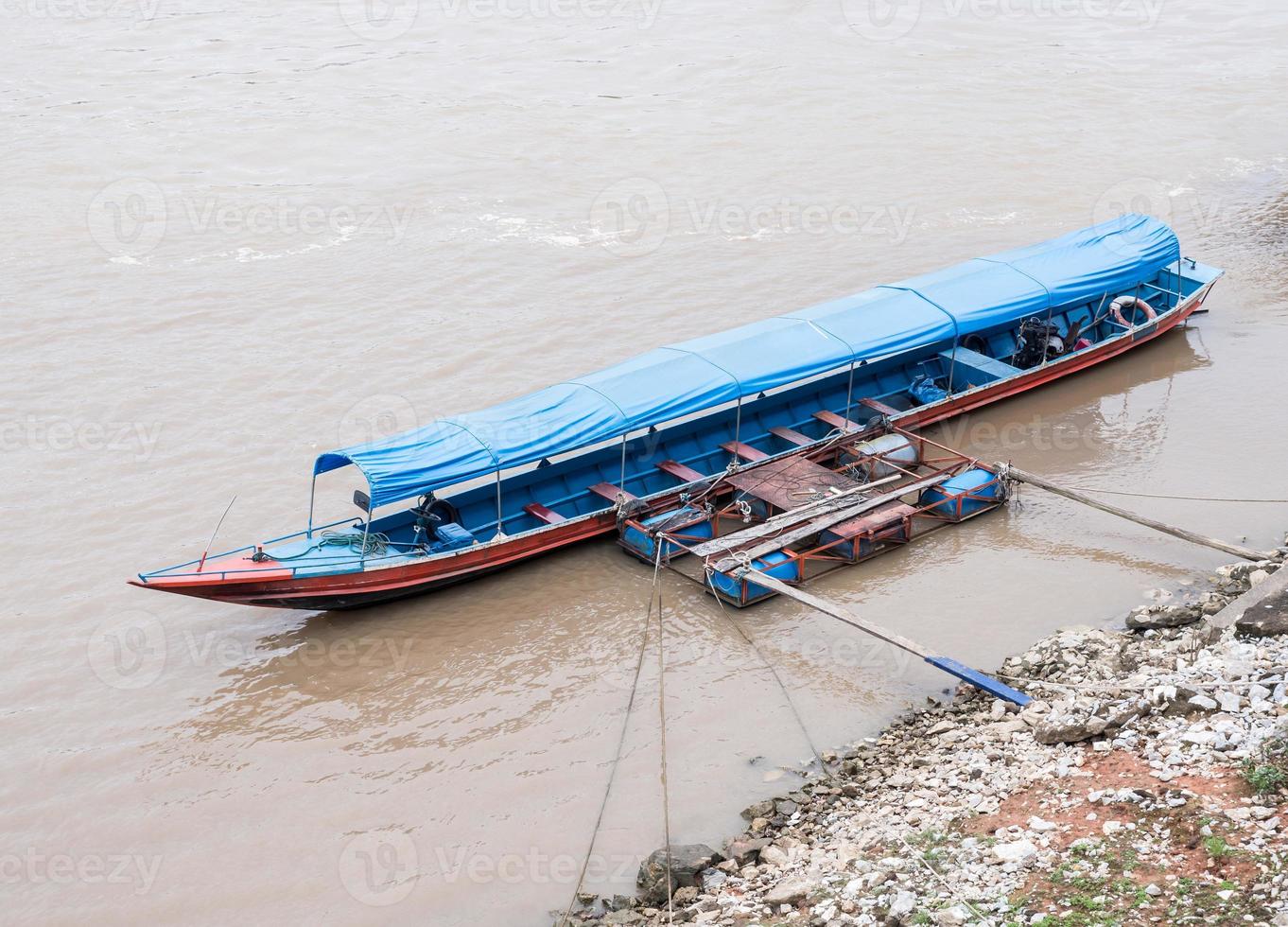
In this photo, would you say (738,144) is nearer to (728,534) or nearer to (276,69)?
(276,69)

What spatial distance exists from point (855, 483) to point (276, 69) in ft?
90.9

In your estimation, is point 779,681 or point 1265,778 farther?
point 779,681

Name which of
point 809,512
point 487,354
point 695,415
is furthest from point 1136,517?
point 487,354

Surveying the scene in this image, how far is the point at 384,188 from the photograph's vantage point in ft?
101

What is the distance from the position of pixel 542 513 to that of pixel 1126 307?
13.2 m

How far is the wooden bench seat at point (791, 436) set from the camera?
19.5m
